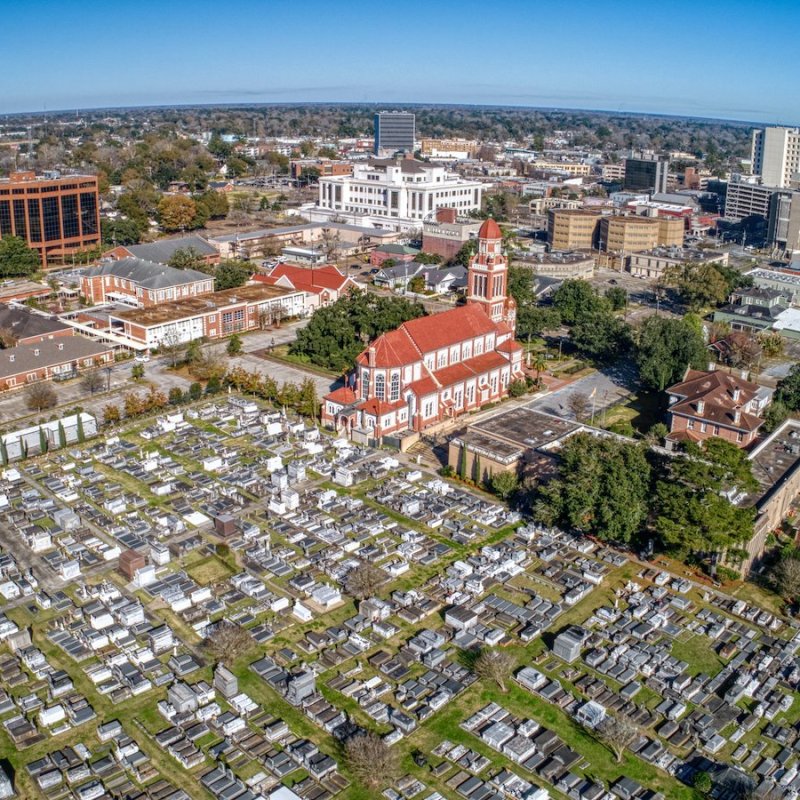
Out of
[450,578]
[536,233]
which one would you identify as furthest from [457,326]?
[536,233]

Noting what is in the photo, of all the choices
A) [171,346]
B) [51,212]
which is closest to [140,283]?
[171,346]

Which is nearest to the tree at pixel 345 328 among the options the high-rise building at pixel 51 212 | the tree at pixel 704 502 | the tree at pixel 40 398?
the tree at pixel 40 398

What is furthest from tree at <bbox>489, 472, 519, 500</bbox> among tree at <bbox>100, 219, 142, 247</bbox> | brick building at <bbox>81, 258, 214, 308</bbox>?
tree at <bbox>100, 219, 142, 247</bbox>

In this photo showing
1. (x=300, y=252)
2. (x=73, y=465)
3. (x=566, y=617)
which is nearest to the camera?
(x=566, y=617)

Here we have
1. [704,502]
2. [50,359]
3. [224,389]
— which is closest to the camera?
[704,502]

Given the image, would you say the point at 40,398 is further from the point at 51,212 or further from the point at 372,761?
the point at 51,212

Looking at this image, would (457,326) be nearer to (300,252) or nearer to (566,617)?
(566,617)

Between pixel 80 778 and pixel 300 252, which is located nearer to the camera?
pixel 80 778

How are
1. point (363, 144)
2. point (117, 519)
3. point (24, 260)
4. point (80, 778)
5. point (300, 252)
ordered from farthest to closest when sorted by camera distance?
point (363, 144) < point (300, 252) < point (24, 260) < point (117, 519) < point (80, 778)

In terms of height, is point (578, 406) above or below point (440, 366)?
below
